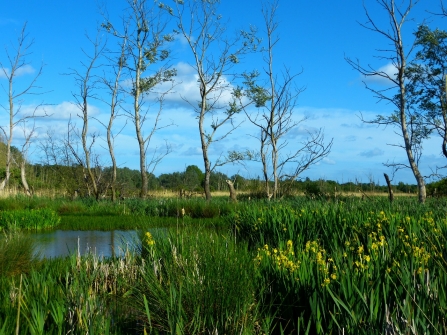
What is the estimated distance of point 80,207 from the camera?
1747cm

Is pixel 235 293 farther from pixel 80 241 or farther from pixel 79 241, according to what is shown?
pixel 80 241

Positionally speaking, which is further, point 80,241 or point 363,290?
point 80,241

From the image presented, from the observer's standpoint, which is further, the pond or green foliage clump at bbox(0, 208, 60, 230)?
green foliage clump at bbox(0, 208, 60, 230)

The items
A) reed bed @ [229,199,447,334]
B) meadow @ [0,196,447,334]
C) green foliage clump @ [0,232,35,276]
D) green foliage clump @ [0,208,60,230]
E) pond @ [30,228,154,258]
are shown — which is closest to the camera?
reed bed @ [229,199,447,334]

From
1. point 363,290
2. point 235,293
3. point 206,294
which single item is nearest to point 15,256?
point 206,294

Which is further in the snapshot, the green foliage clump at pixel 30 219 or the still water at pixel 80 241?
the green foliage clump at pixel 30 219

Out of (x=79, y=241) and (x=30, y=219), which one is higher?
(x=30, y=219)

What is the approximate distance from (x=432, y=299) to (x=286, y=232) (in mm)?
4422

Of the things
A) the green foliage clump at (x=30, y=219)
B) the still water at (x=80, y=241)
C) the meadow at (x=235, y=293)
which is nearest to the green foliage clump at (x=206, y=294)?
the meadow at (x=235, y=293)

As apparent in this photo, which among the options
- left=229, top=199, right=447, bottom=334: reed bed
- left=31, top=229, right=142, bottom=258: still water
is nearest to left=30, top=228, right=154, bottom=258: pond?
left=31, top=229, right=142, bottom=258: still water

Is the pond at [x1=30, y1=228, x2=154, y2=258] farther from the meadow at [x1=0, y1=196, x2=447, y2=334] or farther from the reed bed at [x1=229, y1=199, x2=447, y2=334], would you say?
the reed bed at [x1=229, y1=199, x2=447, y2=334]

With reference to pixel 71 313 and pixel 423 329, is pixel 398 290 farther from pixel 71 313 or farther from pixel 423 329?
pixel 71 313

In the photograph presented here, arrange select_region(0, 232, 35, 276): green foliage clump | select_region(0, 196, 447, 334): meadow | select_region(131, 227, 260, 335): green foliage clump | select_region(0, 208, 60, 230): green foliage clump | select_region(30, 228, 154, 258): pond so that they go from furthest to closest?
1. select_region(0, 208, 60, 230): green foliage clump
2. select_region(30, 228, 154, 258): pond
3. select_region(0, 232, 35, 276): green foliage clump
4. select_region(131, 227, 260, 335): green foliage clump
5. select_region(0, 196, 447, 334): meadow

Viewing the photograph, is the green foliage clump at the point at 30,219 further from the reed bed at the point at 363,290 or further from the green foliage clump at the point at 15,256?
the reed bed at the point at 363,290
